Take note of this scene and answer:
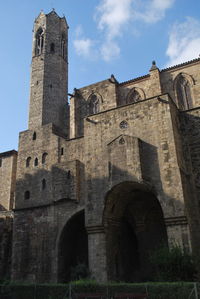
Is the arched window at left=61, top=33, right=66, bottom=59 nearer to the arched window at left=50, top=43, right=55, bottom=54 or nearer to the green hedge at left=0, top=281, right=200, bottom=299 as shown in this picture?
the arched window at left=50, top=43, right=55, bottom=54

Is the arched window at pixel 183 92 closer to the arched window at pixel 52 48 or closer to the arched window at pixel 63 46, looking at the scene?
the arched window at pixel 63 46

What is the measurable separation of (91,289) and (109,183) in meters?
6.38

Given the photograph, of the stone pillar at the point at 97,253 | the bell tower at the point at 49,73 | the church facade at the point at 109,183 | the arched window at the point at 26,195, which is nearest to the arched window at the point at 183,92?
the church facade at the point at 109,183

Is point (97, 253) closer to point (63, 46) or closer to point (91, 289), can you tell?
point (91, 289)

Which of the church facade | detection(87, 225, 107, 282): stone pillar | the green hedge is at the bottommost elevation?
the green hedge

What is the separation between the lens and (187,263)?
13.2 m

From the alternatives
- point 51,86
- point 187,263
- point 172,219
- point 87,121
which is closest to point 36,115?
point 51,86

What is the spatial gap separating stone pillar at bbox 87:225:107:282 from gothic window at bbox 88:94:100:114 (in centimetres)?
1397

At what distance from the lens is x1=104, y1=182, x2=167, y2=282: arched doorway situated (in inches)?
685

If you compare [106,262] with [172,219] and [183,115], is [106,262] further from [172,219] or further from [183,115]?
[183,115]

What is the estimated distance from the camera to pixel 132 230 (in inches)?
836

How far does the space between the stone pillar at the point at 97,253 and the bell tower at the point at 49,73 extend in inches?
434

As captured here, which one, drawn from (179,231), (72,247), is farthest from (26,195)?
(179,231)

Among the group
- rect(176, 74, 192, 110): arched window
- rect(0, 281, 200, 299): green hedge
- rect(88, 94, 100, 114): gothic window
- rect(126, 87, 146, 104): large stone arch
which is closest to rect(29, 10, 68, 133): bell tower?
rect(88, 94, 100, 114): gothic window
